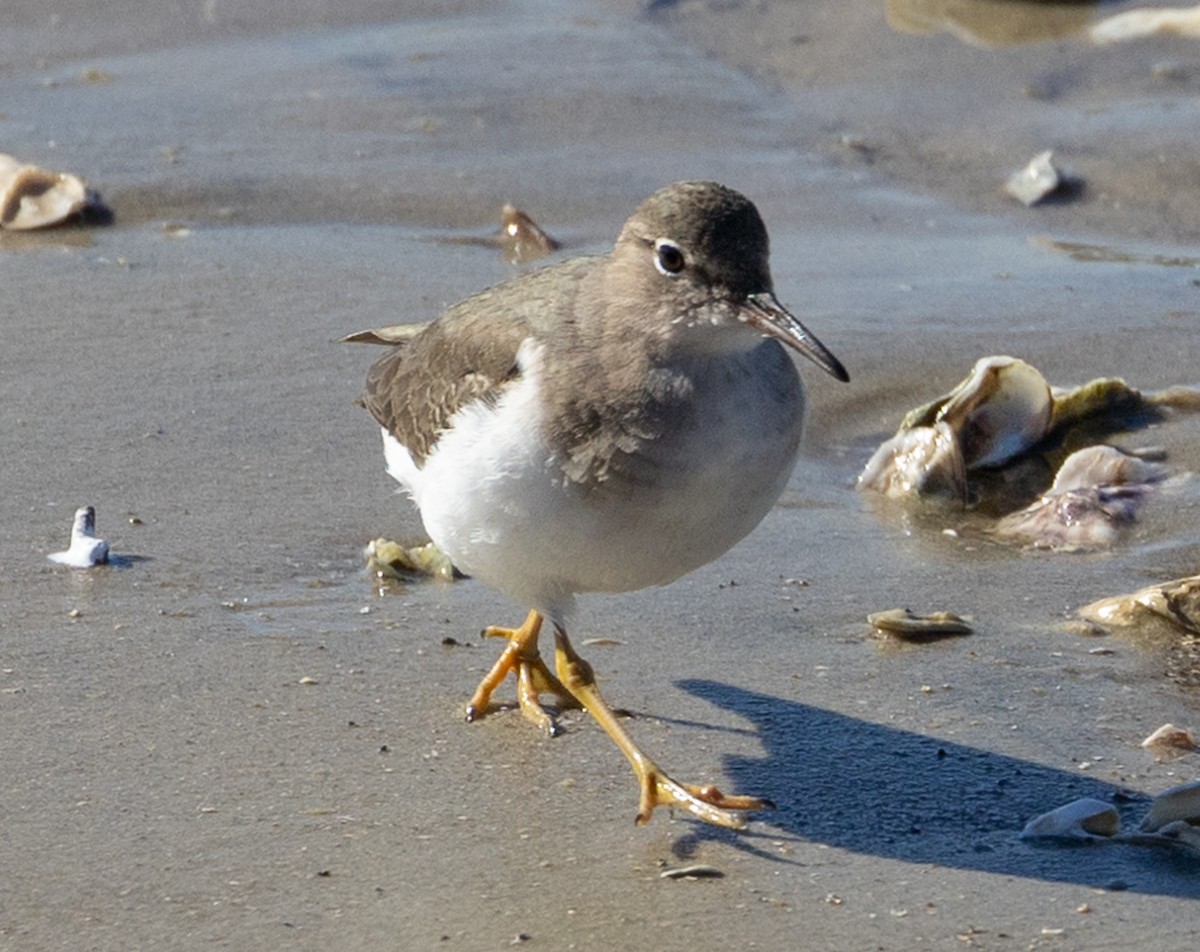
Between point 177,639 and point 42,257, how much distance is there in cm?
291

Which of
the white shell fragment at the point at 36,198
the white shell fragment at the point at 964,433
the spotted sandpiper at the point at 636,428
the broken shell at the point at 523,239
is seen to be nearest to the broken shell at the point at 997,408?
the white shell fragment at the point at 964,433

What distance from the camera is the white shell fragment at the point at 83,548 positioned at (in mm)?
4996

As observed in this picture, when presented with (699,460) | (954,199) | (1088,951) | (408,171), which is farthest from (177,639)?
(954,199)

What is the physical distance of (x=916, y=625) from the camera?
4750mm

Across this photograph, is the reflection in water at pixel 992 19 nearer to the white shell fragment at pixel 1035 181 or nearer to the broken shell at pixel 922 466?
the white shell fragment at pixel 1035 181

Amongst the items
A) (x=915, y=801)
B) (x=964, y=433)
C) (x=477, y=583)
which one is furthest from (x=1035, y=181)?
(x=915, y=801)

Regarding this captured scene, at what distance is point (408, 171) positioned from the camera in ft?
26.6

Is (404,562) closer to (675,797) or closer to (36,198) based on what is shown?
(675,797)

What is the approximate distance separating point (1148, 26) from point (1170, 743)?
6.33 m

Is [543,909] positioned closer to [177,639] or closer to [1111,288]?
[177,639]

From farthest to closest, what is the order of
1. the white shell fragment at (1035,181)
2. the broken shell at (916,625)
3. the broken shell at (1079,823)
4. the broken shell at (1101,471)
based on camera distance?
the white shell fragment at (1035,181), the broken shell at (1101,471), the broken shell at (916,625), the broken shell at (1079,823)

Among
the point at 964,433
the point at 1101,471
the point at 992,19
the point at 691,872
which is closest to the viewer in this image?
the point at 691,872

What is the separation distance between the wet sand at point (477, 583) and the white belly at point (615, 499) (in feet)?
1.58

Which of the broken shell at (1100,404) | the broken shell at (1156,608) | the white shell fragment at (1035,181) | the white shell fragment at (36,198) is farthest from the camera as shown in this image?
the white shell fragment at (1035,181)
